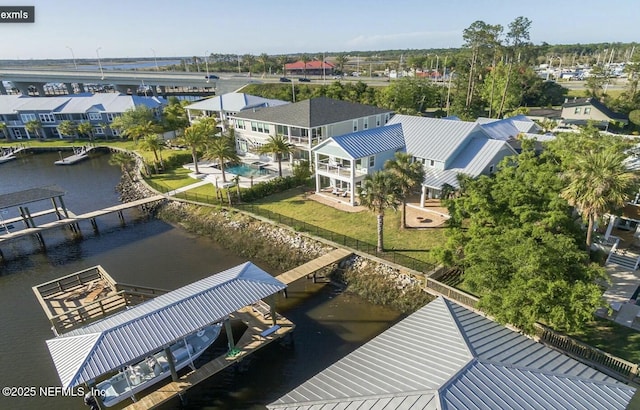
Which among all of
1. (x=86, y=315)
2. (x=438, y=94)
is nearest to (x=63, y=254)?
(x=86, y=315)

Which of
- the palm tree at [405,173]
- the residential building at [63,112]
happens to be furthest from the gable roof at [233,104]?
the palm tree at [405,173]

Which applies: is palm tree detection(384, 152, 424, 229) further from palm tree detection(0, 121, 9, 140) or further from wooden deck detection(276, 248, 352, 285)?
palm tree detection(0, 121, 9, 140)

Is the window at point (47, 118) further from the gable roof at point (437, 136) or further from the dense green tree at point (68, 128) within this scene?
the gable roof at point (437, 136)

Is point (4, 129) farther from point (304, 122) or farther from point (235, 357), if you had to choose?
point (235, 357)

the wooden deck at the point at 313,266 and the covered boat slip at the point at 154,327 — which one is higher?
the covered boat slip at the point at 154,327

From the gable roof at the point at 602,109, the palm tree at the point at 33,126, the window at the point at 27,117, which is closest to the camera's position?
the gable roof at the point at 602,109

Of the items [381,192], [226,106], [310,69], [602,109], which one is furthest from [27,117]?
[310,69]
